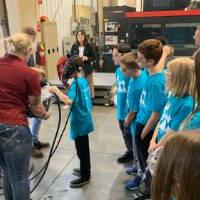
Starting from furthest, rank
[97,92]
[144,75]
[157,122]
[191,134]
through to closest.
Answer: [97,92] < [144,75] < [157,122] < [191,134]

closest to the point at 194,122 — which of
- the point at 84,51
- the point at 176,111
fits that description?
the point at 176,111

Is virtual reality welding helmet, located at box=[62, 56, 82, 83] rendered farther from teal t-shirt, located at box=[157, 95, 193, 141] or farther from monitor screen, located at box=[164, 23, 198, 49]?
monitor screen, located at box=[164, 23, 198, 49]

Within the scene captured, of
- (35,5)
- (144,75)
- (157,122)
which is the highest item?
(35,5)

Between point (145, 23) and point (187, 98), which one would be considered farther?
point (145, 23)

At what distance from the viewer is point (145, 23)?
6.93 m

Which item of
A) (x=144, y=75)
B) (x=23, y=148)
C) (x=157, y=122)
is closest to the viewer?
(x=23, y=148)

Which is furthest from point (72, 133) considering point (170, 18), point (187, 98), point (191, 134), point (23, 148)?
point (170, 18)

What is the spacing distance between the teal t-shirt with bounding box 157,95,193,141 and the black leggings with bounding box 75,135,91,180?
105 cm

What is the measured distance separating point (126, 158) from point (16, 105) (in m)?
1.81

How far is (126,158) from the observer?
3.45 meters

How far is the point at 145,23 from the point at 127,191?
5055 millimetres

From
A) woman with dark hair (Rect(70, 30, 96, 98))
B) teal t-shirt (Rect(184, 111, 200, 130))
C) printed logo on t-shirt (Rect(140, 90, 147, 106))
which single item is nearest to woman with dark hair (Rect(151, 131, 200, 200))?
teal t-shirt (Rect(184, 111, 200, 130))

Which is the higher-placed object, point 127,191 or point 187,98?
point 187,98

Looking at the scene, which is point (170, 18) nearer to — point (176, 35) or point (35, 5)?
point (176, 35)
